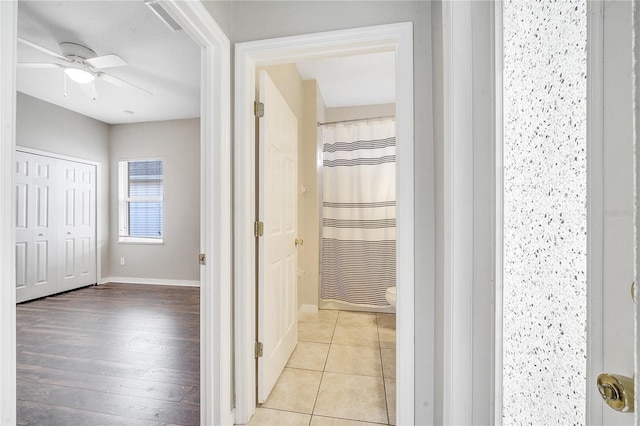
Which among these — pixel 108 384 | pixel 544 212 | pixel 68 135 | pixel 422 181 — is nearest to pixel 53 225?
pixel 68 135

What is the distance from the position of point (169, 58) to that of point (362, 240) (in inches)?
112

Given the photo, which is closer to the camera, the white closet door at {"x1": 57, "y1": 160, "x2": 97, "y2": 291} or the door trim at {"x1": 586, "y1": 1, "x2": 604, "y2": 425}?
the door trim at {"x1": 586, "y1": 1, "x2": 604, "y2": 425}

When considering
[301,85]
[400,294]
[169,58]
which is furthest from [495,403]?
[169,58]

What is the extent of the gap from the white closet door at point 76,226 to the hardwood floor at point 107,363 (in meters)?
0.69

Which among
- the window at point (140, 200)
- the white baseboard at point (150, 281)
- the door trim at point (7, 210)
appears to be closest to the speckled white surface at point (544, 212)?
the door trim at point (7, 210)

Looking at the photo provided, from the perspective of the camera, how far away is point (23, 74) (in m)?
3.16

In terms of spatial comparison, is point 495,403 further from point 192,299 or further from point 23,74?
point 23,74

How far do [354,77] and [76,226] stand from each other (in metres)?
4.83

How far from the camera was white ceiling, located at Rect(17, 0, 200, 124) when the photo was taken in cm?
217

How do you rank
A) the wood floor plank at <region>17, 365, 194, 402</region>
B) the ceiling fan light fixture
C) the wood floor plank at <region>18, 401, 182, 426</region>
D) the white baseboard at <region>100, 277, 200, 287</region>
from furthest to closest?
the white baseboard at <region>100, 277, 200, 287</region> < the ceiling fan light fixture < the wood floor plank at <region>17, 365, 194, 402</region> < the wood floor plank at <region>18, 401, 182, 426</region>

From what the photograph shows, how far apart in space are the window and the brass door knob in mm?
5601

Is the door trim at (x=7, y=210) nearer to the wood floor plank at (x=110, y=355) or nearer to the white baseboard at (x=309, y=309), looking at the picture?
the wood floor plank at (x=110, y=355)

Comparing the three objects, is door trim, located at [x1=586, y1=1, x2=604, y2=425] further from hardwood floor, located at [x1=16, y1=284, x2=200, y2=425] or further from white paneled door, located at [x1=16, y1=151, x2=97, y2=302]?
white paneled door, located at [x1=16, y1=151, x2=97, y2=302]

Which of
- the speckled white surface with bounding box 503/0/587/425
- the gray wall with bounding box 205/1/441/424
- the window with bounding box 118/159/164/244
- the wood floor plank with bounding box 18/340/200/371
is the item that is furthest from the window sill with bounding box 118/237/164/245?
the speckled white surface with bounding box 503/0/587/425
